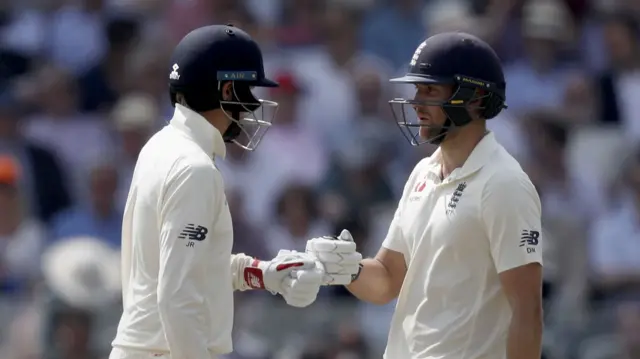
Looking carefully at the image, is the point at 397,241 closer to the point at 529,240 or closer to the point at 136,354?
the point at 529,240

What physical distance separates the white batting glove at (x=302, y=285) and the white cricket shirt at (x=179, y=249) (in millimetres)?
313

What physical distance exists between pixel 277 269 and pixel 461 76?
3.46 ft

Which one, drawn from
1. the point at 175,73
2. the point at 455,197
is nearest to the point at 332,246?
the point at 455,197

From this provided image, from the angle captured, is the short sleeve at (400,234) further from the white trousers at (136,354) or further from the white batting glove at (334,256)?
the white trousers at (136,354)

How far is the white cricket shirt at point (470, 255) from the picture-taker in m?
5.43

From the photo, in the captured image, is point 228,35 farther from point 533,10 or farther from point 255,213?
point 533,10

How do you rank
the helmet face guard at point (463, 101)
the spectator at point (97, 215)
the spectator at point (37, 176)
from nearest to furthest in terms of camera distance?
the helmet face guard at point (463, 101) → the spectator at point (97, 215) → the spectator at point (37, 176)

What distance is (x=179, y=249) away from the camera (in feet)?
17.0

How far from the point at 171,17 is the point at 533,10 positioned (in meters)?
2.89

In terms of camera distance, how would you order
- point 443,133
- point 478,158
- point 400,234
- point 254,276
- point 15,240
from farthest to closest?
point 15,240
point 400,234
point 254,276
point 443,133
point 478,158

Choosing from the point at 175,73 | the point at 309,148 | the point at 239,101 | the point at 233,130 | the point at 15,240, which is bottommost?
the point at 15,240

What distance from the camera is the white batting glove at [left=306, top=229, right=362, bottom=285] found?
5.88 metres

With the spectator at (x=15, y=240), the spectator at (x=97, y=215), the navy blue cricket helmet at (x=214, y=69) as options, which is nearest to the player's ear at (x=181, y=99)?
the navy blue cricket helmet at (x=214, y=69)

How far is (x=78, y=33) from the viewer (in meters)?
11.3
